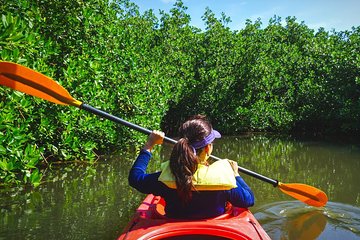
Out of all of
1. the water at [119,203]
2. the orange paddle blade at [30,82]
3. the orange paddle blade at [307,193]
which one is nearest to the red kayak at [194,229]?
the water at [119,203]

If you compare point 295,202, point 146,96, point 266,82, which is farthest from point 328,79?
point 295,202

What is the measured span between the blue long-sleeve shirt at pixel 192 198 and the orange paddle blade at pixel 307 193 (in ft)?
5.84

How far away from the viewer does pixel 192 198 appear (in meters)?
2.56

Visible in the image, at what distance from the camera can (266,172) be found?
22.6 feet

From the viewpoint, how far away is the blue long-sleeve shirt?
101 inches

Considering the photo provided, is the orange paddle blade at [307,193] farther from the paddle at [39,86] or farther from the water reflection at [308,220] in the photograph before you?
the paddle at [39,86]

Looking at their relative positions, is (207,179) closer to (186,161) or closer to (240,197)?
(186,161)

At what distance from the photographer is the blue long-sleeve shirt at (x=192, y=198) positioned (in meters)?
2.56

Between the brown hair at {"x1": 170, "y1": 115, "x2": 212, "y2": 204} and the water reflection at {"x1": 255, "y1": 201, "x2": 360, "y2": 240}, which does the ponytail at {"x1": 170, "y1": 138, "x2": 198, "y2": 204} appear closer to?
the brown hair at {"x1": 170, "y1": 115, "x2": 212, "y2": 204}

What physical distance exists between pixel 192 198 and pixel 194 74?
36.7 ft

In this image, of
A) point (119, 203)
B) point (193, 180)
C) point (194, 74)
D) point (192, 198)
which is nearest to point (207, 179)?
point (193, 180)

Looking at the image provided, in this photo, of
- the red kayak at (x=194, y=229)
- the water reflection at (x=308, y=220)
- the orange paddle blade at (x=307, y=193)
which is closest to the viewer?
the red kayak at (x=194, y=229)

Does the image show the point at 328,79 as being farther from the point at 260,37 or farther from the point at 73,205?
the point at 73,205

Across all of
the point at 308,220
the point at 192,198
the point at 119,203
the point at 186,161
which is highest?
the point at 186,161
